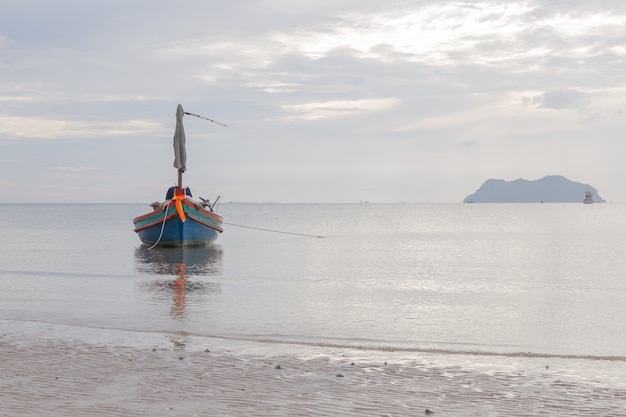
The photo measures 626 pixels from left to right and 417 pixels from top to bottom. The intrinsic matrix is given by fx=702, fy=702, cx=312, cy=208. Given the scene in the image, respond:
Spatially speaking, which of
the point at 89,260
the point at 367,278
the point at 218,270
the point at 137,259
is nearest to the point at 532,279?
the point at 367,278

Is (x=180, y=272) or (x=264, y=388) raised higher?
(x=264, y=388)

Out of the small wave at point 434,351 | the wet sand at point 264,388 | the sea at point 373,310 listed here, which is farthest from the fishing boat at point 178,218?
the wet sand at point 264,388

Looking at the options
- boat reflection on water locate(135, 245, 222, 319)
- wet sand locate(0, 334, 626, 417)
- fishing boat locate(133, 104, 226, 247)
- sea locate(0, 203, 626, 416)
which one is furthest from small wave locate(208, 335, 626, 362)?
fishing boat locate(133, 104, 226, 247)

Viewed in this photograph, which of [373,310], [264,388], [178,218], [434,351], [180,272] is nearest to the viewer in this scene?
[264,388]

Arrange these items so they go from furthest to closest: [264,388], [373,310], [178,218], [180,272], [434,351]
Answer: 1. [178,218]
2. [180,272]
3. [373,310]
4. [434,351]
5. [264,388]

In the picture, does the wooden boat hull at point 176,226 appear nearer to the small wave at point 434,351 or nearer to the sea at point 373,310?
the sea at point 373,310

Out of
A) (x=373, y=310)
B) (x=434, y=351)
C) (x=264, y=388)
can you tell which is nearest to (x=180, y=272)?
(x=373, y=310)

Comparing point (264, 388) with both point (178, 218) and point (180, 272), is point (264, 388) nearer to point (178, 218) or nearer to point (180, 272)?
point (180, 272)

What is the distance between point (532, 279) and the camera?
97.3 ft

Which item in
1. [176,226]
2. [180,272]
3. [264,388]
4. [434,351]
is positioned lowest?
[180,272]

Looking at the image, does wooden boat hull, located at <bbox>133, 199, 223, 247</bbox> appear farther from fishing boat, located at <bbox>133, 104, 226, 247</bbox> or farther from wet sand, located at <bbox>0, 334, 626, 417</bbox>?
wet sand, located at <bbox>0, 334, 626, 417</bbox>

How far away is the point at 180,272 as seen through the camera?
31625 mm

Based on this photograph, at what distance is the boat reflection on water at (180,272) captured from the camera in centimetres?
2187

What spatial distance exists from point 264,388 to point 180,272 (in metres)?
23.0
